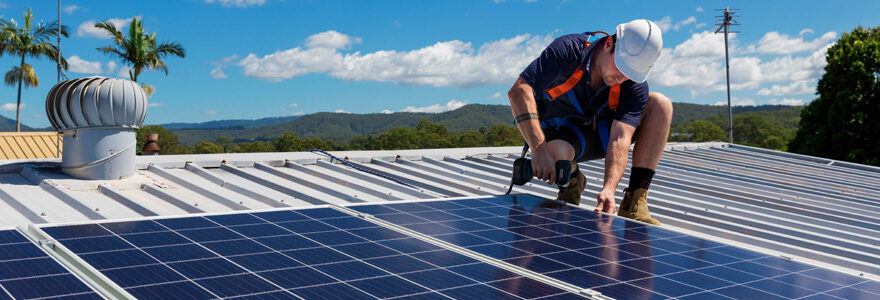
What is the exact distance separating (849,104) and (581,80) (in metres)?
42.8

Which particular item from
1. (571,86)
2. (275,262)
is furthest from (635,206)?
(275,262)

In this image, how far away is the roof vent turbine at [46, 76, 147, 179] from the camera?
27.9 feet

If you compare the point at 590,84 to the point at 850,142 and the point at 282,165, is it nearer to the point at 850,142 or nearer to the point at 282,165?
the point at 282,165

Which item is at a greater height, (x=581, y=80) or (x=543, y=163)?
(x=581, y=80)

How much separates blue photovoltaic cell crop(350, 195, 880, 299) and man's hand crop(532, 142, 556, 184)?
0.35 meters

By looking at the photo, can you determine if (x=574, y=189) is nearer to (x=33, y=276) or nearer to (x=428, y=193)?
(x=428, y=193)

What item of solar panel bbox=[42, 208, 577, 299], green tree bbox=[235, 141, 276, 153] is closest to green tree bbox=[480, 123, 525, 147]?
green tree bbox=[235, 141, 276, 153]

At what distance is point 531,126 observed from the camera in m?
6.60

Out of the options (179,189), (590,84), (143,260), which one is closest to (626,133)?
(590,84)

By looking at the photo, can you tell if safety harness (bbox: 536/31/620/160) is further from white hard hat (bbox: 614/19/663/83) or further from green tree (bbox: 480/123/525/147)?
green tree (bbox: 480/123/525/147)

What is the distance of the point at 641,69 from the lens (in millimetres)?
6371

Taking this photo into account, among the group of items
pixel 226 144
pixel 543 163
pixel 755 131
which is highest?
pixel 755 131

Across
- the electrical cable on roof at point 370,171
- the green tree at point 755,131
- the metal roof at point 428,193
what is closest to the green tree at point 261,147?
the green tree at point 755,131

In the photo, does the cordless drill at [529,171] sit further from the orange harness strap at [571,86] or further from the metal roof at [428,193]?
the metal roof at [428,193]
